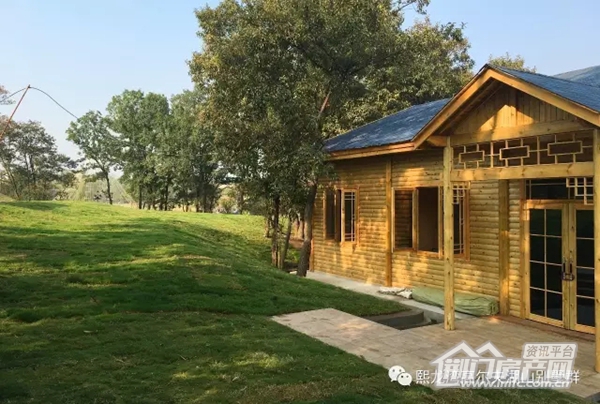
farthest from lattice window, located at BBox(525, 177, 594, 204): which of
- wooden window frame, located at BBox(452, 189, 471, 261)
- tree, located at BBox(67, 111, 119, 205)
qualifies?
tree, located at BBox(67, 111, 119, 205)

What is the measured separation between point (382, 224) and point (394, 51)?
4499mm

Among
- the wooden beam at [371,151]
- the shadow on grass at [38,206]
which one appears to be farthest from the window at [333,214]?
the shadow on grass at [38,206]

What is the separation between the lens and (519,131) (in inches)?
237

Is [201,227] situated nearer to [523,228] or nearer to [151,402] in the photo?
[523,228]

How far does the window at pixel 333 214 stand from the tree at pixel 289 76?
0.57 meters

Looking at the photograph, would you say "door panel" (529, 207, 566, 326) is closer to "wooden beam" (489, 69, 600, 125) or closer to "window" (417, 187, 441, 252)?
"wooden beam" (489, 69, 600, 125)

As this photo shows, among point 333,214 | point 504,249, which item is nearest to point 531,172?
point 504,249

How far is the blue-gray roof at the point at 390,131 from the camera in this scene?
1044cm

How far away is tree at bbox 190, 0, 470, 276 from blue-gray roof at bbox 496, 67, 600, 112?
212 inches

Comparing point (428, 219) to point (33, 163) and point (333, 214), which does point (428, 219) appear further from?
point (33, 163)

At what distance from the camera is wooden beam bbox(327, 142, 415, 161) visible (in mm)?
9508

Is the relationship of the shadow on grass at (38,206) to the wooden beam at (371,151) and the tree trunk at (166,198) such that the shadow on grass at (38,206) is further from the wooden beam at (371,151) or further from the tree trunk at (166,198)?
the tree trunk at (166,198)

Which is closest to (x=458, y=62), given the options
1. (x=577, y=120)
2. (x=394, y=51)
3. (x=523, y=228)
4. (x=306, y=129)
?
(x=394, y=51)

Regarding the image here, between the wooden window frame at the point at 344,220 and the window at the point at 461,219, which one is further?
the wooden window frame at the point at 344,220
